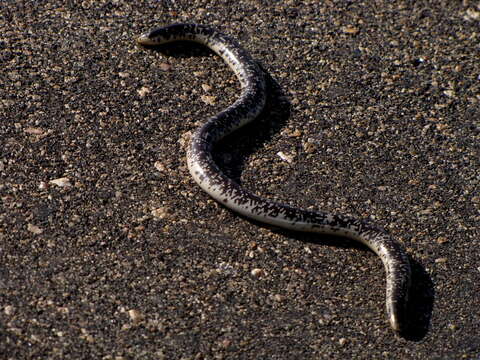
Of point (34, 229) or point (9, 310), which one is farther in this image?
point (34, 229)

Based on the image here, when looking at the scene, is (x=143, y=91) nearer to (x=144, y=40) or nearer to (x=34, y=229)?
(x=144, y=40)

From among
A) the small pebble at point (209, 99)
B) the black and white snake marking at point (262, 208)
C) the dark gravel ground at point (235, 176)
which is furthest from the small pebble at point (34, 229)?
the small pebble at point (209, 99)

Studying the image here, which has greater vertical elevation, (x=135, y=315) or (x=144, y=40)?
(x=144, y=40)

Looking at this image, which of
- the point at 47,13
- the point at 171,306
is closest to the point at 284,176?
the point at 171,306

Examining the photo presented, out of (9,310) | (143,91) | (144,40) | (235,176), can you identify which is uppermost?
(144,40)

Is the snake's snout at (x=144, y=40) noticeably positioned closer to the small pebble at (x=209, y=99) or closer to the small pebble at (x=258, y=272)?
the small pebble at (x=209, y=99)

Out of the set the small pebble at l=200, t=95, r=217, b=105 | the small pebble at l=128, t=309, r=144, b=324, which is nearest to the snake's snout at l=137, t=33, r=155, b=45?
the small pebble at l=200, t=95, r=217, b=105

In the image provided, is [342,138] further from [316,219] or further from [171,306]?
[171,306]

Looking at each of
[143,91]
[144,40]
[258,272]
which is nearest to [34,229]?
[258,272]
